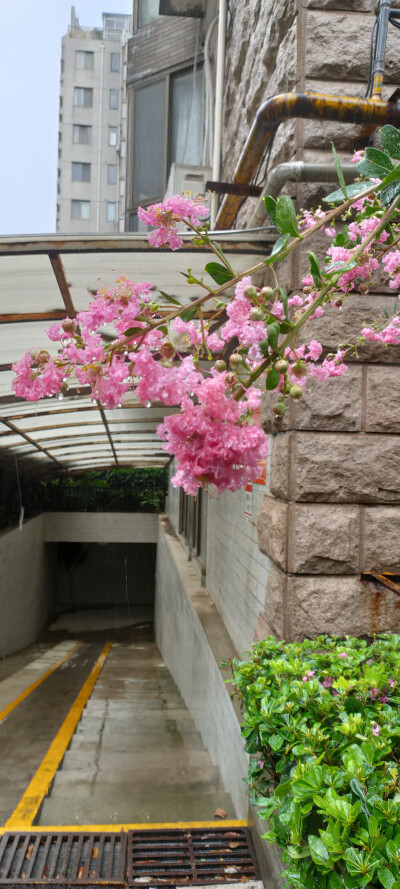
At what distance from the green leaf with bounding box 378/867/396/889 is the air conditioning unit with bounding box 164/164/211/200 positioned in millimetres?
6611

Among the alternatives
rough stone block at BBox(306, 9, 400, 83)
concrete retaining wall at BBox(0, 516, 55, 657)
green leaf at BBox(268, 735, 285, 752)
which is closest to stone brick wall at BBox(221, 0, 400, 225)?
rough stone block at BBox(306, 9, 400, 83)

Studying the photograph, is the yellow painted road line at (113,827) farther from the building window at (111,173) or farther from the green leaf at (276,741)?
the building window at (111,173)

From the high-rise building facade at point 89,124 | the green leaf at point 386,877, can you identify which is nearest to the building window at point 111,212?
the high-rise building facade at point 89,124

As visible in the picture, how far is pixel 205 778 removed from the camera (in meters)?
4.85

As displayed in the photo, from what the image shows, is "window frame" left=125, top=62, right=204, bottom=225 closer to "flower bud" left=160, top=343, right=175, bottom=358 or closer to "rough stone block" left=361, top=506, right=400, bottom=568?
"rough stone block" left=361, top=506, right=400, bottom=568

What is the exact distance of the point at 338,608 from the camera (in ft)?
10.8

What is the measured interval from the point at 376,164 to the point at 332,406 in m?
1.71

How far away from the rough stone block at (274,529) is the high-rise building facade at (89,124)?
137 feet

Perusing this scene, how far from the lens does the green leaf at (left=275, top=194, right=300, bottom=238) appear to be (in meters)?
1.55

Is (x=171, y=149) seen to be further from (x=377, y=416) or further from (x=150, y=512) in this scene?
(x=150, y=512)

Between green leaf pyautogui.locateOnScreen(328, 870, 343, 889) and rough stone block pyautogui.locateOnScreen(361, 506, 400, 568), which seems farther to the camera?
rough stone block pyautogui.locateOnScreen(361, 506, 400, 568)

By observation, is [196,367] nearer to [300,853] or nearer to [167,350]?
[167,350]

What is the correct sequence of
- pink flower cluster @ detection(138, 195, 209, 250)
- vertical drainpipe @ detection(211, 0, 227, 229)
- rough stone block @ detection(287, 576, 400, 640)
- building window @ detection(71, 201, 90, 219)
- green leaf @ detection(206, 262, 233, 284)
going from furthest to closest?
building window @ detection(71, 201, 90, 219) → vertical drainpipe @ detection(211, 0, 227, 229) → rough stone block @ detection(287, 576, 400, 640) → pink flower cluster @ detection(138, 195, 209, 250) → green leaf @ detection(206, 262, 233, 284)

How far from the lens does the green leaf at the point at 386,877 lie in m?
1.51
